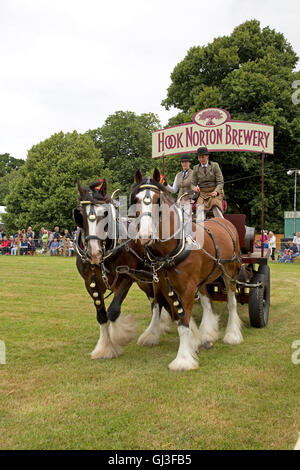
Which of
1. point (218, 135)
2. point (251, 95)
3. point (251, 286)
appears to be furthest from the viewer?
point (251, 95)

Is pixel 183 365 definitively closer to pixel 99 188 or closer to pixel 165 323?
pixel 165 323

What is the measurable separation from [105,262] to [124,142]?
38.4 meters

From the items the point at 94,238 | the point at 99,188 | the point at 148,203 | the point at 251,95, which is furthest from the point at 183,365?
the point at 251,95

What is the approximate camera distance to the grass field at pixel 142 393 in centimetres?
301

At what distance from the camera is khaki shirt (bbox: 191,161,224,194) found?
6.73 meters

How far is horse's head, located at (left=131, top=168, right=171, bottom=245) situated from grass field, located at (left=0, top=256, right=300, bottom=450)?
1.49m

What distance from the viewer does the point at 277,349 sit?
5355 millimetres

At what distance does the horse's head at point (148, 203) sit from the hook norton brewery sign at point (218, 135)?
367cm

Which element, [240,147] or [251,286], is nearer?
[251,286]

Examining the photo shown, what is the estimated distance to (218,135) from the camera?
8047mm

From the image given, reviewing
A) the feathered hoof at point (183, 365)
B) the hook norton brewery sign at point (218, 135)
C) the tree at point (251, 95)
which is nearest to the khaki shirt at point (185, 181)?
the hook norton brewery sign at point (218, 135)

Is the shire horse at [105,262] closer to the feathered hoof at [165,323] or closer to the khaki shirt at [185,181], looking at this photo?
the feathered hoof at [165,323]
